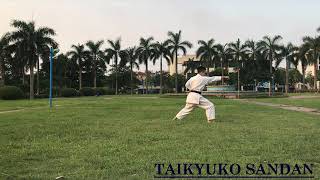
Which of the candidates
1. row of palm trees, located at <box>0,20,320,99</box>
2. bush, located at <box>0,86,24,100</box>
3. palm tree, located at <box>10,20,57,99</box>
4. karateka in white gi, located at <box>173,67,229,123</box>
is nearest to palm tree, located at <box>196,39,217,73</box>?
row of palm trees, located at <box>0,20,320,99</box>

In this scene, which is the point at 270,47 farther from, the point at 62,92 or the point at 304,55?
the point at 62,92

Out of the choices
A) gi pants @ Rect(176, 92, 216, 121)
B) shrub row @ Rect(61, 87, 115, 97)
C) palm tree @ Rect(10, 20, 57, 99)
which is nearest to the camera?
gi pants @ Rect(176, 92, 216, 121)

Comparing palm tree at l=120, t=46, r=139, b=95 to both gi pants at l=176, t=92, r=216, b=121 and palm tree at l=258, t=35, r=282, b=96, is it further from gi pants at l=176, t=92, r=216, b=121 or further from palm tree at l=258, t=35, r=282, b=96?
gi pants at l=176, t=92, r=216, b=121

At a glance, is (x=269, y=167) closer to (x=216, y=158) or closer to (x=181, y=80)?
(x=216, y=158)

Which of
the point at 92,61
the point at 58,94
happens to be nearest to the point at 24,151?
the point at 58,94

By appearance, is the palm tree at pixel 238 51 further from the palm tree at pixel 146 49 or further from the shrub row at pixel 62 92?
the shrub row at pixel 62 92

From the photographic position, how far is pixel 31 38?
5766 cm

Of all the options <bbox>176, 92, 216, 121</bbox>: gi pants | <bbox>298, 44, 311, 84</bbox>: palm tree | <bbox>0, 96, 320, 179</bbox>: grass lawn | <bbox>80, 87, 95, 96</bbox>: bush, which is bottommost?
<bbox>0, 96, 320, 179</bbox>: grass lawn

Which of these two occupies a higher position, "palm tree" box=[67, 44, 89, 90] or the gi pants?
"palm tree" box=[67, 44, 89, 90]

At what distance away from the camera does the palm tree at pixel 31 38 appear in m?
57.6

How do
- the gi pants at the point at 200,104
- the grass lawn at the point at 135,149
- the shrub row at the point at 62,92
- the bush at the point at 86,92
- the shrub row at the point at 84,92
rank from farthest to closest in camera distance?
the bush at the point at 86,92
the shrub row at the point at 84,92
the shrub row at the point at 62,92
the gi pants at the point at 200,104
the grass lawn at the point at 135,149

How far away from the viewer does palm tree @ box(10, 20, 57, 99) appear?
5762 centimetres

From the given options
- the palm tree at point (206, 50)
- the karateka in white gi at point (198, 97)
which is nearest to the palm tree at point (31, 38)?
the palm tree at point (206, 50)

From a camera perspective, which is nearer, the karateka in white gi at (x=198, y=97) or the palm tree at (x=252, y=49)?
the karateka in white gi at (x=198, y=97)
